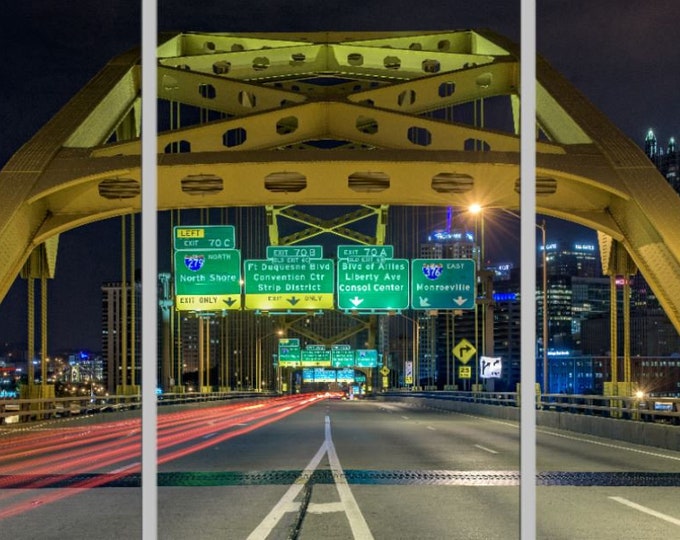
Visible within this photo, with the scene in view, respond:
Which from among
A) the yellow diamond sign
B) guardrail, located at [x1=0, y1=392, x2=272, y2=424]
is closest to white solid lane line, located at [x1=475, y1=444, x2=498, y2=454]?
guardrail, located at [x1=0, y1=392, x2=272, y2=424]

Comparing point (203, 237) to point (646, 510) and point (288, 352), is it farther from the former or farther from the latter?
point (288, 352)

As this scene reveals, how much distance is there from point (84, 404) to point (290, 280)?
12.9 m

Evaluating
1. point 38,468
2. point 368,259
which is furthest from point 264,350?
point 38,468

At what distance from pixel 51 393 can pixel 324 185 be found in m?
13.3

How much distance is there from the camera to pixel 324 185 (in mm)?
27422

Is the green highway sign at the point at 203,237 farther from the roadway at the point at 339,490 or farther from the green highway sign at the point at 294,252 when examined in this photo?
the roadway at the point at 339,490

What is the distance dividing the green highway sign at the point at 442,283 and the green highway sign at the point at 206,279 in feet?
26.2

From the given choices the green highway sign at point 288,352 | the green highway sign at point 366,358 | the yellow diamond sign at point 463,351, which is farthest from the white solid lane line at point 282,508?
the green highway sign at point 366,358

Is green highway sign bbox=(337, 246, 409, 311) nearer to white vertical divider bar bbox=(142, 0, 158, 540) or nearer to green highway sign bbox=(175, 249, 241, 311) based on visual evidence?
green highway sign bbox=(175, 249, 241, 311)

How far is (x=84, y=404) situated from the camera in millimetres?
48562

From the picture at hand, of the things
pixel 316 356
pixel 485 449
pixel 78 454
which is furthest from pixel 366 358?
pixel 78 454

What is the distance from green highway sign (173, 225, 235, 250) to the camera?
4116cm

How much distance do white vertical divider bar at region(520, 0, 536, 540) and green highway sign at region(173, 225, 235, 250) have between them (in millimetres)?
36637

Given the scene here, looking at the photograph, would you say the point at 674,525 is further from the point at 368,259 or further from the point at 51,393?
the point at 368,259
